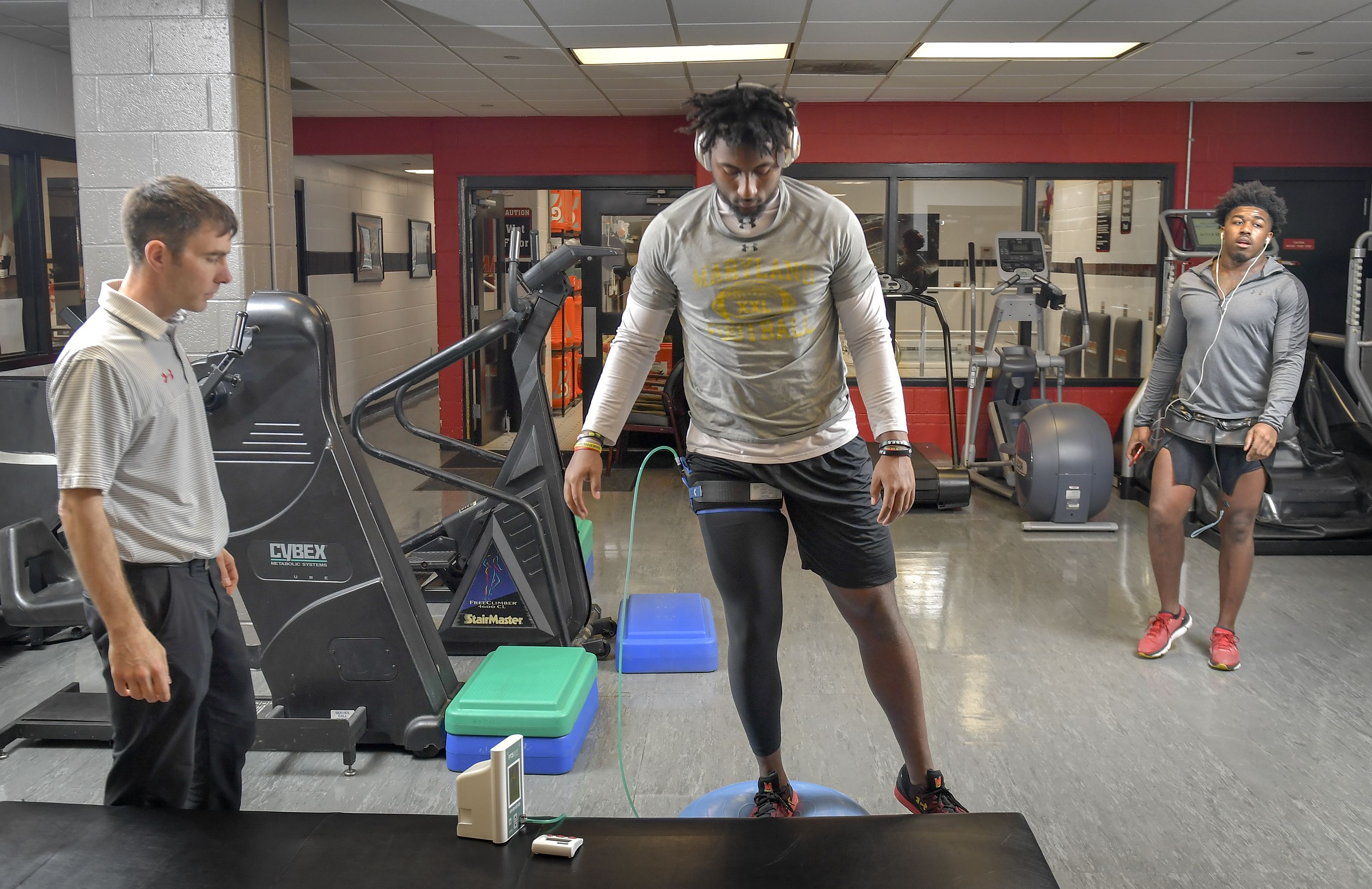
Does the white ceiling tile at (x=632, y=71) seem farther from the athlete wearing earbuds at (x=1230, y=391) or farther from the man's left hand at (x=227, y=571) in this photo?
the man's left hand at (x=227, y=571)

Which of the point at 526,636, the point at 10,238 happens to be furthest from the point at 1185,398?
the point at 10,238

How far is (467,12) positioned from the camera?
4.77m

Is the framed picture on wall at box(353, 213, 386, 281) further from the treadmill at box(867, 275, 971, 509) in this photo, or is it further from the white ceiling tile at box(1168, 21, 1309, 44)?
the white ceiling tile at box(1168, 21, 1309, 44)

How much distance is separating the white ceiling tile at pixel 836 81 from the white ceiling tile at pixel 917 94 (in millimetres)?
168

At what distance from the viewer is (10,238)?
5605 millimetres

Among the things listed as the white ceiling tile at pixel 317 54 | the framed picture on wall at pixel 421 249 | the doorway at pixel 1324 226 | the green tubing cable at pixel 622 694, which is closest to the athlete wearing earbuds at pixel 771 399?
the green tubing cable at pixel 622 694

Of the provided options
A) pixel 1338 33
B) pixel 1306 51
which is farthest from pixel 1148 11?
pixel 1306 51

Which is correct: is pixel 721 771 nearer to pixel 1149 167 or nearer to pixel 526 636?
pixel 526 636

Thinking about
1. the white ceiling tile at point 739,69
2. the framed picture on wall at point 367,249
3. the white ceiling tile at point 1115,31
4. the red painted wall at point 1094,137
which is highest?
the white ceiling tile at point 739,69

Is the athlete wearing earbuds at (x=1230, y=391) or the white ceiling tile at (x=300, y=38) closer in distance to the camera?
the athlete wearing earbuds at (x=1230, y=391)

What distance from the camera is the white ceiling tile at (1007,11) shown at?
15.3ft

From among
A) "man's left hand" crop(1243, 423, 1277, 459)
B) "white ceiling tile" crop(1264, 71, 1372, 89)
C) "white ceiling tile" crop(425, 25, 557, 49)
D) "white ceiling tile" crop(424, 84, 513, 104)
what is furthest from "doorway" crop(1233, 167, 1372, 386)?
"white ceiling tile" crop(424, 84, 513, 104)

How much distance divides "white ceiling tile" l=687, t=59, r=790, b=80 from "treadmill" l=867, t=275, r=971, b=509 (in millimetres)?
1357

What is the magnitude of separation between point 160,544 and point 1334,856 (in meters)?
2.57
